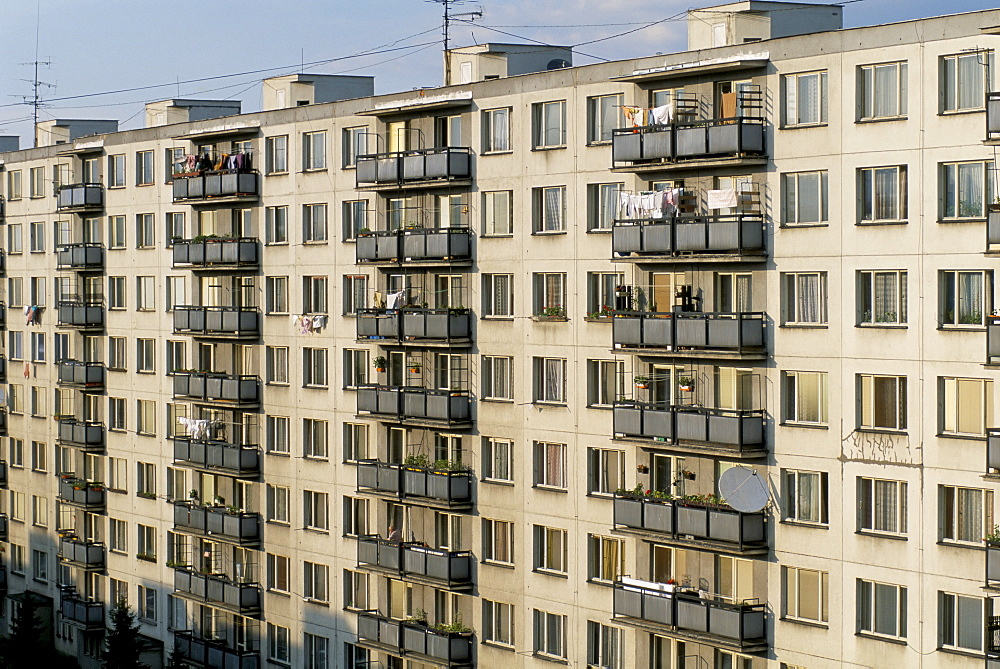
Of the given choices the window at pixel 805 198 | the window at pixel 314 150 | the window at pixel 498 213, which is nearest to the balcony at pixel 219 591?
the window at pixel 314 150

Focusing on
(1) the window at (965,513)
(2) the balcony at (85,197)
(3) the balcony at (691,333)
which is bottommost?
(1) the window at (965,513)

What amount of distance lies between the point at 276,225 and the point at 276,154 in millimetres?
3445

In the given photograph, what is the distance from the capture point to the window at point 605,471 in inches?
2400

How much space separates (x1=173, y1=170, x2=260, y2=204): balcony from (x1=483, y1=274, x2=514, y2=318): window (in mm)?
17063

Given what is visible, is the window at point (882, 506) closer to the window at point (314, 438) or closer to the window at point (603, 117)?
the window at point (603, 117)

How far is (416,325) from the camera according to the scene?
68000 mm

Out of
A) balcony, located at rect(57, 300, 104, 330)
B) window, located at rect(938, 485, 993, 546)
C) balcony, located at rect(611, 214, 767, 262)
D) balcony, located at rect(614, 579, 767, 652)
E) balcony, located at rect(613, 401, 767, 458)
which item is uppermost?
balcony, located at rect(611, 214, 767, 262)

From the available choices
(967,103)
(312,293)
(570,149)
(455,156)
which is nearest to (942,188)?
(967,103)

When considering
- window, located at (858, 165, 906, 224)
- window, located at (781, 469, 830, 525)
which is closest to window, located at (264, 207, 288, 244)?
window, located at (781, 469, 830, 525)

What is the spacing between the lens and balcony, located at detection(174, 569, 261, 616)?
258ft

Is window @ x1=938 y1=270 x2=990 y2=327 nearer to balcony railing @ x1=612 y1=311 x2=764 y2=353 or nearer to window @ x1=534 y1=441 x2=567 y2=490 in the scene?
balcony railing @ x1=612 y1=311 x2=764 y2=353

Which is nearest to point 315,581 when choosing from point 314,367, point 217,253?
point 314,367

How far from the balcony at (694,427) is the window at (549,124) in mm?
11060

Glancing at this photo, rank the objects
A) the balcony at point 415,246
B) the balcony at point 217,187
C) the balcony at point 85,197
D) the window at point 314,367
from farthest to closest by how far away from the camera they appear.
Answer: the balcony at point 85,197, the balcony at point 217,187, the window at point 314,367, the balcony at point 415,246
